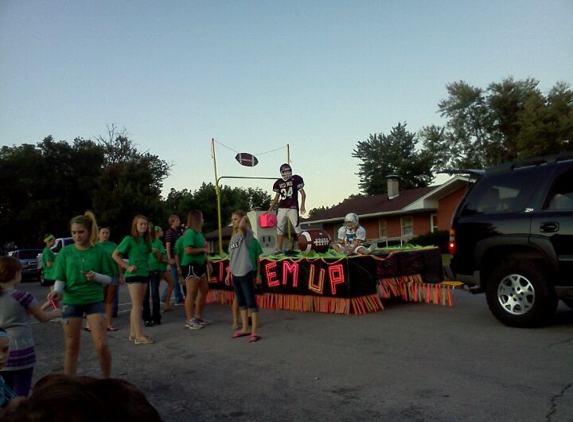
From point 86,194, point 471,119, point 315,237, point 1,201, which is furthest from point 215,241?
point 315,237

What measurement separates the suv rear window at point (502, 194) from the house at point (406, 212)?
869 inches

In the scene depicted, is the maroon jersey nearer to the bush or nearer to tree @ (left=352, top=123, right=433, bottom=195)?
the bush

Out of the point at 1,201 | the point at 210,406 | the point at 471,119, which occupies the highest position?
the point at 471,119

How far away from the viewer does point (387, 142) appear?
208 feet

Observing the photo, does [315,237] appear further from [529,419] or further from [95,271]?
[529,419]

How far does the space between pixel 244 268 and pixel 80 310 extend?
102 inches

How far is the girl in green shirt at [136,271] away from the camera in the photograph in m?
7.00

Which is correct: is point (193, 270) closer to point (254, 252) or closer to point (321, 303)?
point (254, 252)

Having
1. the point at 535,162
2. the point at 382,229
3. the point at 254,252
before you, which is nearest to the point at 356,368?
the point at 254,252

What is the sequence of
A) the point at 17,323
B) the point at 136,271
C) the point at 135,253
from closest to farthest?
1. the point at 17,323
2. the point at 136,271
3. the point at 135,253

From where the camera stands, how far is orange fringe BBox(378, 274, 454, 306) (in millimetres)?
9164

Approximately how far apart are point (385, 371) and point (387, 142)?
198 feet

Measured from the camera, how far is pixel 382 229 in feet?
116

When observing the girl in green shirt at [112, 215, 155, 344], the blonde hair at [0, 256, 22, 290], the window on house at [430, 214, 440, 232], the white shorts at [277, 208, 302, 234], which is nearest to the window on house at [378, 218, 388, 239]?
the window on house at [430, 214, 440, 232]
